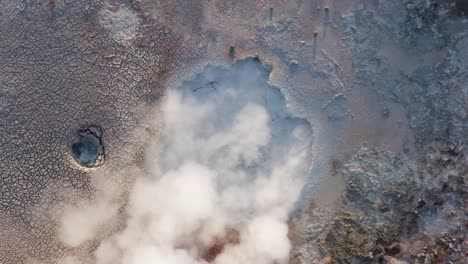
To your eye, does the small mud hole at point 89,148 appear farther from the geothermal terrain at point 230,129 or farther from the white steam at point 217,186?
the white steam at point 217,186

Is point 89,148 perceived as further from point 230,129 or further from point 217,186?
point 230,129

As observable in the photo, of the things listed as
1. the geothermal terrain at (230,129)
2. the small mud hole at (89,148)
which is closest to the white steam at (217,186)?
the geothermal terrain at (230,129)

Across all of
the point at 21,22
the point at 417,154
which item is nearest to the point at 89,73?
the point at 21,22

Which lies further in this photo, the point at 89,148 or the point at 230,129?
the point at 89,148

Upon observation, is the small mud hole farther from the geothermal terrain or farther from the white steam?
the white steam

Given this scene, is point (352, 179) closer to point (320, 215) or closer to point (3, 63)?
point (320, 215)

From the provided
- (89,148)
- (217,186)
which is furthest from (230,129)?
(89,148)
